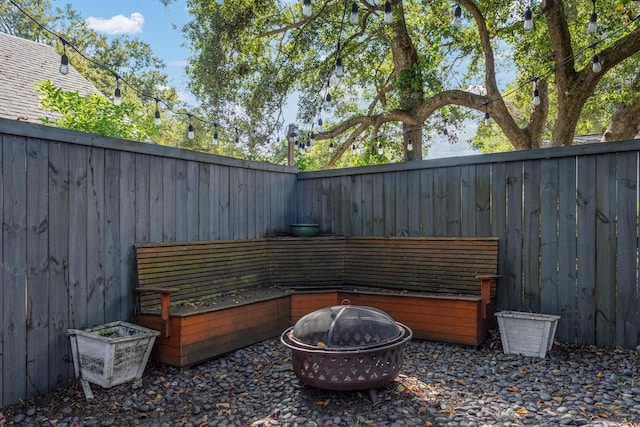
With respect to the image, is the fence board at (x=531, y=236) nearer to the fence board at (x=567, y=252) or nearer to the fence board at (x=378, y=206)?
the fence board at (x=567, y=252)

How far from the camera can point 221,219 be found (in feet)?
15.4

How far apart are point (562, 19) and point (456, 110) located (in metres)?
3.40

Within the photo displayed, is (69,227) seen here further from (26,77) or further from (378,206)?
(26,77)

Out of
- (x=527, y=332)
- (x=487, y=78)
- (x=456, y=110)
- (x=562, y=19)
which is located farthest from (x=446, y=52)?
(x=527, y=332)

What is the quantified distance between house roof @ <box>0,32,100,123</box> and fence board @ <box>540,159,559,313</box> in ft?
22.2

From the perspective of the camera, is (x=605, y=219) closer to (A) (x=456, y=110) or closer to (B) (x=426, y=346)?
(B) (x=426, y=346)

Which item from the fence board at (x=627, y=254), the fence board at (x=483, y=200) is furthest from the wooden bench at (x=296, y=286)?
Result: the fence board at (x=627, y=254)

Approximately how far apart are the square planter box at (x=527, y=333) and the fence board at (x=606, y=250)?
434mm

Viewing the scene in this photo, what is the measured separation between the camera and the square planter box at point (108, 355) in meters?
2.94

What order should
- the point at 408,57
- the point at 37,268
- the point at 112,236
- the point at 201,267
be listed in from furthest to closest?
the point at 408,57, the point at 201,267, the point at 112,236, the point at 37,268

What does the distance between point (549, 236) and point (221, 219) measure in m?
3.56

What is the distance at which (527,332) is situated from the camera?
3619 millimetres

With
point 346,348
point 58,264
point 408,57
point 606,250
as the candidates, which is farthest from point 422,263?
point 408,57

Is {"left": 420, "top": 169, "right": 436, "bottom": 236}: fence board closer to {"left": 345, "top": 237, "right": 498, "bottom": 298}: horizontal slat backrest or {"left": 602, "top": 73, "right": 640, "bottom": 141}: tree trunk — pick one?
{"left": 345, "top": 237, "right": 498, "bottom": 298}: horizontal slat backrest
